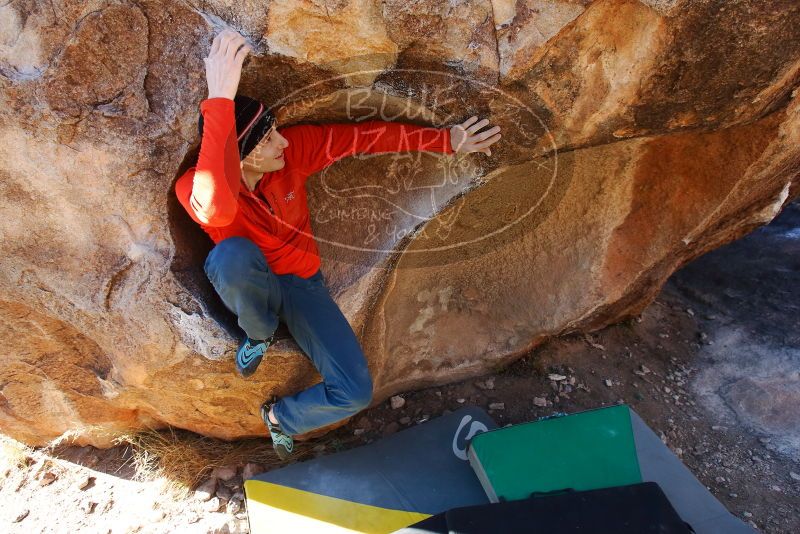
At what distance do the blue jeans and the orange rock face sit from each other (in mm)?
127

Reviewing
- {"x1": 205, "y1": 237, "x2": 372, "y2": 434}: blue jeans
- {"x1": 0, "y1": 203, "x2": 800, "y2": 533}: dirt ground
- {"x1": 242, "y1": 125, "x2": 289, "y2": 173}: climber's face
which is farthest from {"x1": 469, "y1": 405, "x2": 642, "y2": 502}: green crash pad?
{"x1": 242, "y1": 125, "x2": 289, "y2": 173}: climber's face

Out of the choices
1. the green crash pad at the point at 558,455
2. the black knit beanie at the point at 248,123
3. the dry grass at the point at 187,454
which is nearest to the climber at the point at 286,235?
the black knit beanie at the point at 248,123

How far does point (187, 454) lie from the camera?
7.98ft

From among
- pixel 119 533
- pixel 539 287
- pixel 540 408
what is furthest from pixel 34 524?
pixel 539 287

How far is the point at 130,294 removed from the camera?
6.10 feet

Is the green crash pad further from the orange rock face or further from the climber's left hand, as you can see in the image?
the climber's left hand

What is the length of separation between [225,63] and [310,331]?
797mm

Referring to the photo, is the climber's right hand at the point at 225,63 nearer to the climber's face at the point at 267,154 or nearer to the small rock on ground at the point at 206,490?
the climber's face at the point at 267,154

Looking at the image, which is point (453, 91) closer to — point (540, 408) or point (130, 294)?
point (130, 294)

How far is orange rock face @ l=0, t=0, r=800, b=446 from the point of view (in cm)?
165

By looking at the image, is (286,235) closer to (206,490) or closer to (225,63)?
(225,63)

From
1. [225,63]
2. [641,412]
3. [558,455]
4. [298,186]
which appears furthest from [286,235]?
[641,412]

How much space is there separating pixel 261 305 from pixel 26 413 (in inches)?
48.2

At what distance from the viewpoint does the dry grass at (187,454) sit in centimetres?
240
